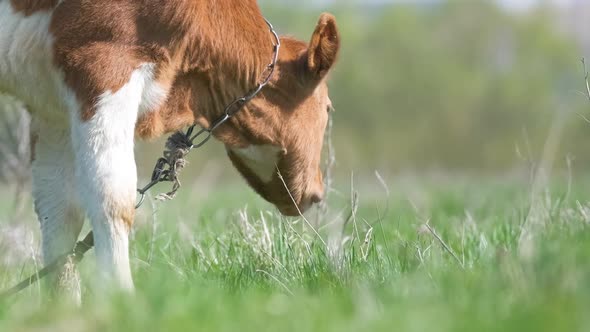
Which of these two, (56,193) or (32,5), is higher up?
(32,5)

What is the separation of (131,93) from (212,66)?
24.5 inches

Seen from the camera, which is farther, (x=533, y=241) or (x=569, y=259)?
(x=533, y=241)

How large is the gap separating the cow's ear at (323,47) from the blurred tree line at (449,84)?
34.4 meters

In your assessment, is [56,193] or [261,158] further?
[261,158]

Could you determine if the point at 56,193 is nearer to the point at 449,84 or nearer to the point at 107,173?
the point at 107,173

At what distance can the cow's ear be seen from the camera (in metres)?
4.79

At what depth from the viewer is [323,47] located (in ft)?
16.1

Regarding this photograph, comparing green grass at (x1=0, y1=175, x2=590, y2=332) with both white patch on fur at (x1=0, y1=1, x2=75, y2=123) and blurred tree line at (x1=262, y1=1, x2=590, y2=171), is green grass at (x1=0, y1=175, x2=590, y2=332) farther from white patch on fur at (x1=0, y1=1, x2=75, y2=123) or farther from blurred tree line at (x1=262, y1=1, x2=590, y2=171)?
blurred tree line at (x1=262, y1=1, x2=590, y2=171)

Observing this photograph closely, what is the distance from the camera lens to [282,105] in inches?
199

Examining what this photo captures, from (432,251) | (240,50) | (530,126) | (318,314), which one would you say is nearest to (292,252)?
(432,251)

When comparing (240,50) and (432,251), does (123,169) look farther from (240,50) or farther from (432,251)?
(432,251)

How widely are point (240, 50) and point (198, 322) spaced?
2113 mm

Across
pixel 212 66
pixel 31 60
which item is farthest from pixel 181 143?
pixel 31 60

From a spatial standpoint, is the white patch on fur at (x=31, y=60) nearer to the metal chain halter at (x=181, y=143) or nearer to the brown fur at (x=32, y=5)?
the brown fur at (x=32, y=5)
